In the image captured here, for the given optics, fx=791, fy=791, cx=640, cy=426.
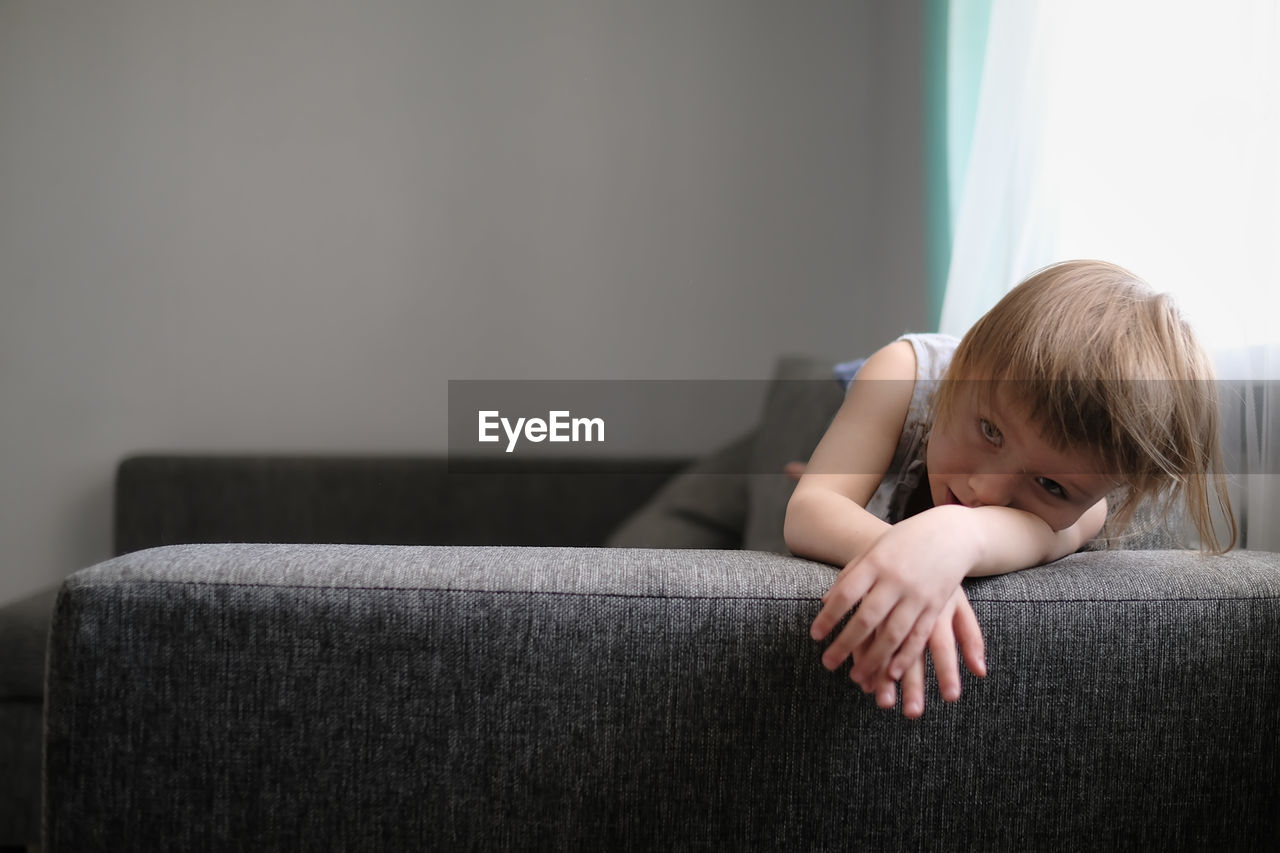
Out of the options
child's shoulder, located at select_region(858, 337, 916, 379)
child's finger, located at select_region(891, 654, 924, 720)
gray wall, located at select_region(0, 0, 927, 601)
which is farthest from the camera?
gray wall, located at select_region(0, 0, 927, 601)

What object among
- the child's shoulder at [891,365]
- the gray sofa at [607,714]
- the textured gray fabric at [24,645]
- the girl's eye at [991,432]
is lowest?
the textured gray fabric at [24,645]

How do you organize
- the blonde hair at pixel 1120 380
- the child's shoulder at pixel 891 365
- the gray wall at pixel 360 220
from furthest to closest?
the gray wall at pixel 360 220, the child's shoulder at pixel 891 365, the blonde hair at pixel 1120 380

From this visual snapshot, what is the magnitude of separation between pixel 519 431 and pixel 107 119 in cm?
50

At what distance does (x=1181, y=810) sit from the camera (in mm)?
416

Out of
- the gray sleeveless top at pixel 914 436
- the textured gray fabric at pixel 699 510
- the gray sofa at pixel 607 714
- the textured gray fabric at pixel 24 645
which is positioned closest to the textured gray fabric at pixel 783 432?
the textured gray fabric at pixel 699 510

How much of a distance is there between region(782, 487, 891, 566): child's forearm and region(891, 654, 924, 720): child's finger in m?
0.07

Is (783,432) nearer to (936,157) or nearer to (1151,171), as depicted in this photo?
(936,157)

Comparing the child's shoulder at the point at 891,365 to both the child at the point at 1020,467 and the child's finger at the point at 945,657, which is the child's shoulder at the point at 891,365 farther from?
the child's finger at the point at 945,657

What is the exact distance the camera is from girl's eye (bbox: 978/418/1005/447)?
20.5 inches

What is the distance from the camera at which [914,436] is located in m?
0.65

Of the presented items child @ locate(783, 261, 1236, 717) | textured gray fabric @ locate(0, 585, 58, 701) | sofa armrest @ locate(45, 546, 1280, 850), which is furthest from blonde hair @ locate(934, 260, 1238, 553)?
textured gray fabric @ locate(0, 585, 58, 701)

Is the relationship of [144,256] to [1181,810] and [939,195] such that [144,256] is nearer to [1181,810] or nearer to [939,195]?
[939,195]

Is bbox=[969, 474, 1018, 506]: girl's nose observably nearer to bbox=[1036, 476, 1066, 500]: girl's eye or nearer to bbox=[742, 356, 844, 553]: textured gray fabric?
bbox=[1036, 476, 1066, 500]: girl's eye

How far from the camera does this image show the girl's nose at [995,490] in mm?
504
